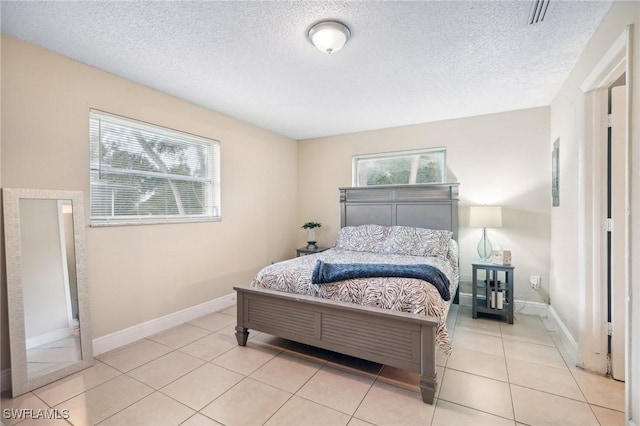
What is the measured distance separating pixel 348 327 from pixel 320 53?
86.3 inches

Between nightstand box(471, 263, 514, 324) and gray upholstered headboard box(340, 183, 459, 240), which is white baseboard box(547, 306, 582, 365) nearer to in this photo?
nightstand box(471, 263, 514, 324)

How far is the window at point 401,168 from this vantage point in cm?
412

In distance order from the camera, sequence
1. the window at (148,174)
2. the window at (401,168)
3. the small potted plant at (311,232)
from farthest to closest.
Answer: the small potted plant at (311,232), the window at (401,168), the window at (148,174)

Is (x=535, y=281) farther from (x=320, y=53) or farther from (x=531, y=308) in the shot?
(x=320, y=53)

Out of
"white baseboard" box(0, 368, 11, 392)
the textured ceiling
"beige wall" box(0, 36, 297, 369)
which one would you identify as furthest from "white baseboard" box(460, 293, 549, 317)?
"white baseboard" box(0, 368, 11, 392)

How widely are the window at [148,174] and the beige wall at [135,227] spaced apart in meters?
0.10

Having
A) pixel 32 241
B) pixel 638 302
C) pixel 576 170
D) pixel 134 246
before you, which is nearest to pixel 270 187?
pixel 134 246

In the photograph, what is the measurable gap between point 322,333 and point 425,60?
8.02 ft

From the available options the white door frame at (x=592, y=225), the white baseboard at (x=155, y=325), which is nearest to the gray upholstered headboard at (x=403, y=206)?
the white door frame at (x=592, y=225)

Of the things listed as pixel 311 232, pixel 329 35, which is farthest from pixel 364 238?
pixel 329 35

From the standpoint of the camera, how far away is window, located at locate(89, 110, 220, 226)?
2.65 metres

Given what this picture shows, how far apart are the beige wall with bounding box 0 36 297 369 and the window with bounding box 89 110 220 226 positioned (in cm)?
10

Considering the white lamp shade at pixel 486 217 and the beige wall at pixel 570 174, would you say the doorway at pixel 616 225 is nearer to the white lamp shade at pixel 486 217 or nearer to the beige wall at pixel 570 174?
the beige wall at pixel 570 174

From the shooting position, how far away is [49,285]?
227 centimetres
